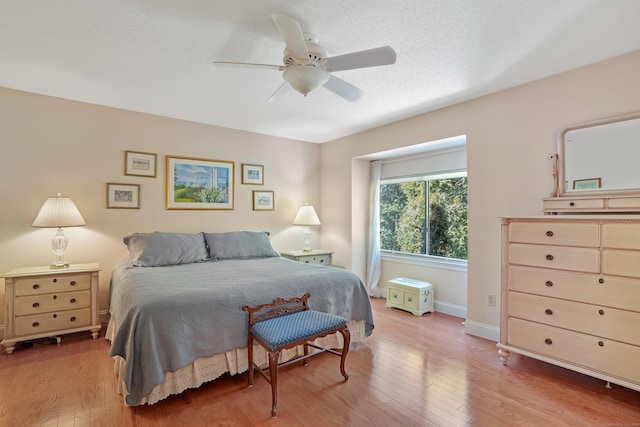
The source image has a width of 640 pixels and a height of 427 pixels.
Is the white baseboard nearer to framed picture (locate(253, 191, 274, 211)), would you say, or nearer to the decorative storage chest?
the decorative storage chest

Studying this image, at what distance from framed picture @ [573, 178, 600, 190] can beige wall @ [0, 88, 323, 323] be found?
142 inches

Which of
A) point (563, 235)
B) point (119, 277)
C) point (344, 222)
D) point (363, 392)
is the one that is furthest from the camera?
point (344, 222)

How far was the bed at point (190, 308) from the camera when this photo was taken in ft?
5.96

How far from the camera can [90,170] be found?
3299mm

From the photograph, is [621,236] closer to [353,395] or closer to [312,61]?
[353,395]

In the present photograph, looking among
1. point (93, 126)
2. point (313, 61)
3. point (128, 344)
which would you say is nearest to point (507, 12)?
point (313, 61)

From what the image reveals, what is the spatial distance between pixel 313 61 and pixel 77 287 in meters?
2.94

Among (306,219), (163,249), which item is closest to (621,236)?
(306,219)

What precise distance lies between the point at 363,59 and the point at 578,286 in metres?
2.14

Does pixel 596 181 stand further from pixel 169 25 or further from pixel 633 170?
pixel 169 25

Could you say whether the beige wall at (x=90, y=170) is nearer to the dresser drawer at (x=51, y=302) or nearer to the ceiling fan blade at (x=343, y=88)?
the dresser drawer at (x=51, y=302)

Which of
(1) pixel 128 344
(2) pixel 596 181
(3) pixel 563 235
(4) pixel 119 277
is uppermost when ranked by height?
(2) pixel 596 181

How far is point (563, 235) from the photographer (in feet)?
7.28

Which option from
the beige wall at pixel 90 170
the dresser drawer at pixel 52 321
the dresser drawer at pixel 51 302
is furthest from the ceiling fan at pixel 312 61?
the dresser drawer at pixel 52 321
